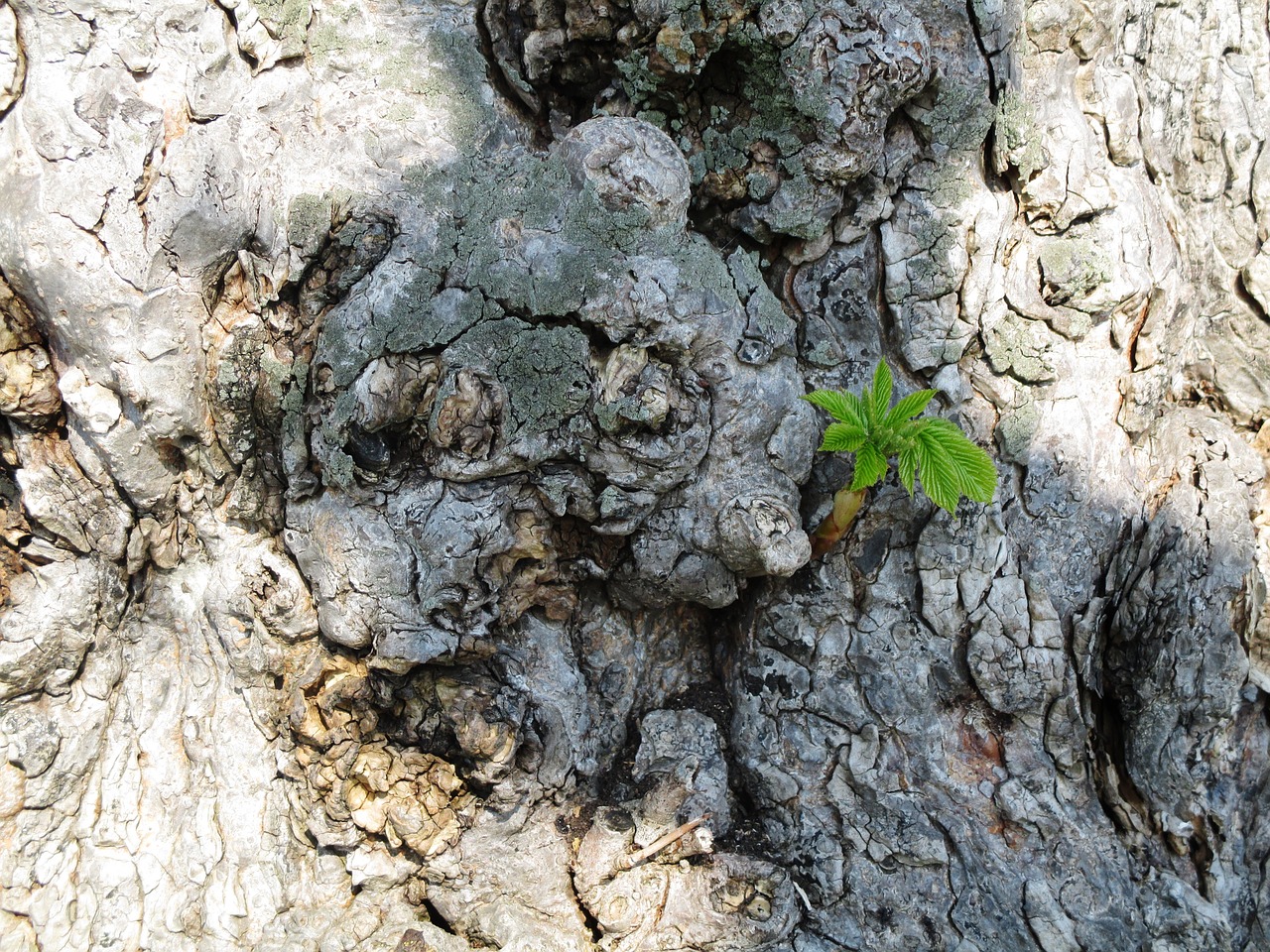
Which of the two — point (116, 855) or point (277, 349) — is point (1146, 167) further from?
point (116, 855)

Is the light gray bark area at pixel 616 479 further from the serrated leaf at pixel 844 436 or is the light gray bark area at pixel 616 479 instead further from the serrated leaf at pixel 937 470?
the serrated leaf at pixel 937 470

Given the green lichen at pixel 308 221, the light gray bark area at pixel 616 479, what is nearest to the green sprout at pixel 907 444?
the light gray bark area at pixel 616 479

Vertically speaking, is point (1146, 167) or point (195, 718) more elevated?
point (1146, 167)

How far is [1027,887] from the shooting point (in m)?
2.97

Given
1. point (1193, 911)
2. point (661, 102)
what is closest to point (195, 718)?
point (661, 102)

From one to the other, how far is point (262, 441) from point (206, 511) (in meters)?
0.33

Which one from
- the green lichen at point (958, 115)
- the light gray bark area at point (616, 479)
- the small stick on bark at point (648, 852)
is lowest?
the small stick on bark at point (648, 852)

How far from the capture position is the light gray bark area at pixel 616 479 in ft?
9.09

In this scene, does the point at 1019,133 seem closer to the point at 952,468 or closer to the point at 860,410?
the point at 860,410

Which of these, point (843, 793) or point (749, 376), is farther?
point (843, 793)

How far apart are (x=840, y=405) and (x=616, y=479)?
0.79 metres

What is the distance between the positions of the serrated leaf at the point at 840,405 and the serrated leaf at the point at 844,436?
0.09ft

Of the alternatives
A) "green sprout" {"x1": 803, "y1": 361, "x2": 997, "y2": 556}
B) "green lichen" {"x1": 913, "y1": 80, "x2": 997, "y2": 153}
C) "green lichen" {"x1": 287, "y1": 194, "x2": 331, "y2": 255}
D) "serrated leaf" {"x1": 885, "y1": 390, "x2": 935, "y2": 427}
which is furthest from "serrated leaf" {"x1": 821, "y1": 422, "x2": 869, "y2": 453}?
"green lichen" {"x1": 287, "y1": 194, "x2": 331, "y2": 255}

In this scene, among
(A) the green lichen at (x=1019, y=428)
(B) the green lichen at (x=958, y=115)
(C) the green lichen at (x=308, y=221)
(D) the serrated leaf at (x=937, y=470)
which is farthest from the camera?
(A) the green lichen at (x=1019, y=428)
